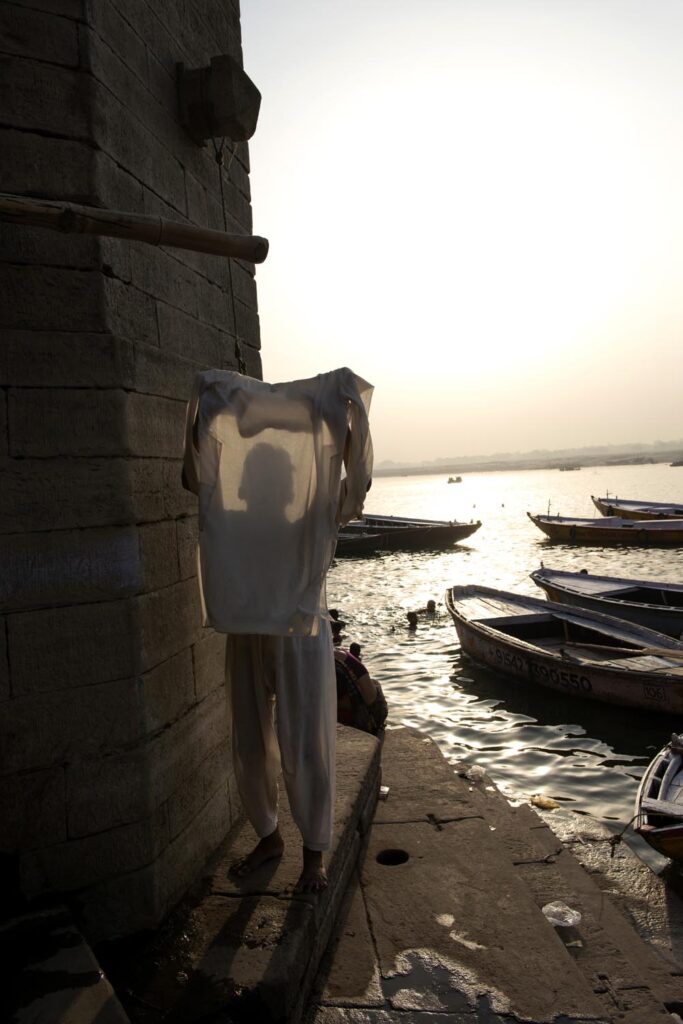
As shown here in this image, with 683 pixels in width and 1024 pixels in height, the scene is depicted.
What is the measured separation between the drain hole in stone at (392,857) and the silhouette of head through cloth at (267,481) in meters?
2.17

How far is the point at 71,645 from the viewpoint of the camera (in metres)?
2.57

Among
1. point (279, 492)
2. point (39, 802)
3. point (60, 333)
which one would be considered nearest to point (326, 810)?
point (39, 802)

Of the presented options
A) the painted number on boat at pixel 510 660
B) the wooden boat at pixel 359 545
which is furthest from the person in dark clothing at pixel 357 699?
the wooden boat at pixel 359 545

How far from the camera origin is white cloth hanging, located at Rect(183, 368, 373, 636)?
2682mm

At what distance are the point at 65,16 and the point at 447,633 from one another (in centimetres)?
1535

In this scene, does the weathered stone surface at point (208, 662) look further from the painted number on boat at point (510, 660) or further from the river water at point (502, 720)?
the painted number on boat at point (510, 660)

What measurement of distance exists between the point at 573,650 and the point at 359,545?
2131 cm

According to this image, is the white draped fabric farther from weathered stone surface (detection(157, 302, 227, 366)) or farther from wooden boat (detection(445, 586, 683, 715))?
wooden boat (detection(445, 586, 683, 715))

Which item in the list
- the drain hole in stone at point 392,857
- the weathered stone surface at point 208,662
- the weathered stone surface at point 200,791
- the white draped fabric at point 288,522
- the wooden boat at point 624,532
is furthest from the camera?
the wooden boat at point 624,532

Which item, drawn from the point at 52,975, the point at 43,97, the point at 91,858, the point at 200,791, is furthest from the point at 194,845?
the point at 43,97

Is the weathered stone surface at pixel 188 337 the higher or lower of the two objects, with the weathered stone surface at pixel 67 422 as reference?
higher

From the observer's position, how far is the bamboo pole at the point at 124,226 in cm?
214

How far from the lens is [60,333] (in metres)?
2.56

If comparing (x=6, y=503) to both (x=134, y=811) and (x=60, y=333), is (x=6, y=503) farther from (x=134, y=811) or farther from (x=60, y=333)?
(x=134, y=811)
